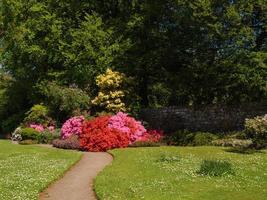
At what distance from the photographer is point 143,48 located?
45844mm

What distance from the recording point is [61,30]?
49.2m

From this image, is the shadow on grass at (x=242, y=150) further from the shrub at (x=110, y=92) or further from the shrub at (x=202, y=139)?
the shrub at (x=110, y=92)

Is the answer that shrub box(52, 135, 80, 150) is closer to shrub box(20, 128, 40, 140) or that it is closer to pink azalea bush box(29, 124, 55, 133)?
shrub box(20, 128, 40, 140)

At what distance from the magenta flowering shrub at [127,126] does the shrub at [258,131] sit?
359 inches

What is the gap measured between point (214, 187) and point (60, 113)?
31.5 meters

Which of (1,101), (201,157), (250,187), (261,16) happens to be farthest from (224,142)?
(1,101)

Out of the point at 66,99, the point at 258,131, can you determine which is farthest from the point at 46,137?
the point at 258,131

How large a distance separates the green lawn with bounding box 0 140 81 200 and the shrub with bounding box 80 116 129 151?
3.05 meters

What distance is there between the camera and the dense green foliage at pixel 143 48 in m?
37.2

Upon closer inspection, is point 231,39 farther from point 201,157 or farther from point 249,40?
point 201,157

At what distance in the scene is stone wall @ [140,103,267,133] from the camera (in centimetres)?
3834

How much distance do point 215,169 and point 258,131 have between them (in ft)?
29.5

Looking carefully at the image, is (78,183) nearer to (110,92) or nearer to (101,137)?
(101,137)

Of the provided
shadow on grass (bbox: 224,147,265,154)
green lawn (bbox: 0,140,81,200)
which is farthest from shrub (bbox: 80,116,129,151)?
shadow on grass (bbox: 224,147,265,154)
